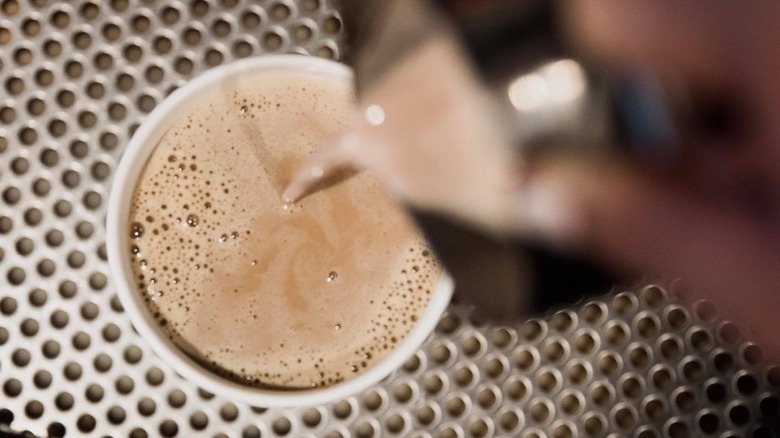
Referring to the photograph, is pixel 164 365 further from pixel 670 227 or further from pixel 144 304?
pixel 670 227

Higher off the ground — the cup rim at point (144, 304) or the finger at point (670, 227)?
the finger at point (670, 227)

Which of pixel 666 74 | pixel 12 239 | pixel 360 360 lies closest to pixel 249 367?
pixel 360 360

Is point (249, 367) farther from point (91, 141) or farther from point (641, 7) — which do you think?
point (641, 7)

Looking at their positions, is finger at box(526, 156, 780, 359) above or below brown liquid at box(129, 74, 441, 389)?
above

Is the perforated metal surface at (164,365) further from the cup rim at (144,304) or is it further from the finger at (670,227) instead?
the finger at (670,227)

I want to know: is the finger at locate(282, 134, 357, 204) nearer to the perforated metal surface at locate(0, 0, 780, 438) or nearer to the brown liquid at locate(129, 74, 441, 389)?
the brown liquid at locate(129, 74, 441, 389)

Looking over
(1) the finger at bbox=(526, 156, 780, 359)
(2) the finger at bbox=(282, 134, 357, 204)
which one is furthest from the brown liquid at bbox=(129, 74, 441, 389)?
(1) the finger at bbox=(526, 156, 780, 359)

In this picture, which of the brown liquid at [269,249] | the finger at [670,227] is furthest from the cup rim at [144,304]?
the finger at [670,227]
